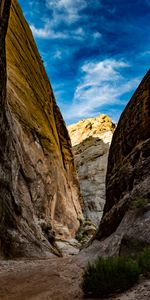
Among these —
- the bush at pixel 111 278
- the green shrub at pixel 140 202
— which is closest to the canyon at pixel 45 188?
the green shrub at pixel 140 202

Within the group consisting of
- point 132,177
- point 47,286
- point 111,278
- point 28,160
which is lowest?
point 47,286

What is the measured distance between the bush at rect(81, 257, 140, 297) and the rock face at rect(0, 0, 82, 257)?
989 cm

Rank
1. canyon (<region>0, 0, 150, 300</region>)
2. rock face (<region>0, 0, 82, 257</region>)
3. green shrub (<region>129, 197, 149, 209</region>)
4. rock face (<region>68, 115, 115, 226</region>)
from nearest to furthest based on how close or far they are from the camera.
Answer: canyon (<region>0, 0, 150, 300</region>)
green shrub (<region>129, 197, 149, 209</region>)
rock face (<region>0, 0, 82, 257</region>)
rock face (<region>68, 115, 115, 226</region>)

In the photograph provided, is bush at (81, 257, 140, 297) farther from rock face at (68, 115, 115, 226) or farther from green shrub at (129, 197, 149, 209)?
rock face at (68, 115, 115, 226)

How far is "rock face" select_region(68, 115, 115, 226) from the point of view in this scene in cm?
5916

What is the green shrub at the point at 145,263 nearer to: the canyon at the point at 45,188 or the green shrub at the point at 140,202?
the canyon at the point at 45,188

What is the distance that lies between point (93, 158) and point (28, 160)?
46441 mm

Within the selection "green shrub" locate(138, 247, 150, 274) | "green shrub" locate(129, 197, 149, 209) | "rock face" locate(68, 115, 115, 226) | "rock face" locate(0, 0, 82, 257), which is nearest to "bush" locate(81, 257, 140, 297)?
"green shrub" locate(138, 247, 150, 274)

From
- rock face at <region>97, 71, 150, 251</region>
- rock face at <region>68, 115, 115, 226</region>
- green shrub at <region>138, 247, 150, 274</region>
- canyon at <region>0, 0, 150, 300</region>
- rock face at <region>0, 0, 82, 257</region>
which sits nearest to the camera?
green shrub at <region>138, 247, 150, 274</region>

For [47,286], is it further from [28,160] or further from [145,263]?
[28,160]

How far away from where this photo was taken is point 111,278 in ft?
17.8

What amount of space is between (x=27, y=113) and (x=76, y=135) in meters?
63.1

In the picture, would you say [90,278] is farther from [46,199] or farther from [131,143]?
[46,199]

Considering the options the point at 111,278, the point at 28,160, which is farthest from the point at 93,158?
the point at 111,278
